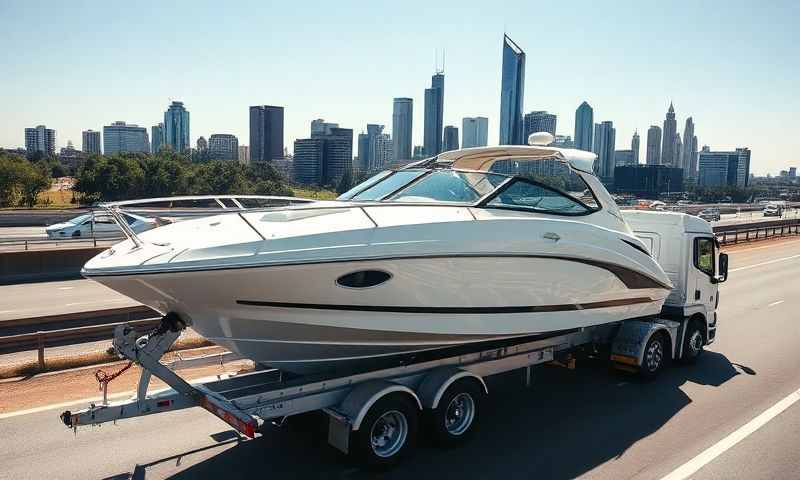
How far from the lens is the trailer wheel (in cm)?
642

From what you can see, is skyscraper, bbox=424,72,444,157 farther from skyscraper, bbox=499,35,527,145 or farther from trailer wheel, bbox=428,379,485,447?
trailer wheel, bbox=428,379,485,447

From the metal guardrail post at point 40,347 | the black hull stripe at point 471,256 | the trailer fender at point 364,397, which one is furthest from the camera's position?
the metal guardrail post at point 40,347

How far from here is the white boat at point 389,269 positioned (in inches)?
205

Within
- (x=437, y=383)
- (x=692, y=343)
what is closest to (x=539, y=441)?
(x=437, y=383)

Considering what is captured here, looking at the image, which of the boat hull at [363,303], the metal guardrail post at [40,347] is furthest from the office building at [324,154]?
the boat hull at [363,303]

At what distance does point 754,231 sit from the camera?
130 feet

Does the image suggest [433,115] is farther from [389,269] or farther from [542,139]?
[389,269]

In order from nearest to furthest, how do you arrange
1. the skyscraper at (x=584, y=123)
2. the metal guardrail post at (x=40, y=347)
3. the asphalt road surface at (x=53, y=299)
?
1. the metal guardrail post at (x=40, y=347)
2. the asphalt road surface at (x=53, y=299)
3. the skyscraper at (x=584, y=123)

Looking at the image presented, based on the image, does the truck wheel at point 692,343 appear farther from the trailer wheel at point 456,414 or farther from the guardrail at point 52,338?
the guardrail at point 52,338

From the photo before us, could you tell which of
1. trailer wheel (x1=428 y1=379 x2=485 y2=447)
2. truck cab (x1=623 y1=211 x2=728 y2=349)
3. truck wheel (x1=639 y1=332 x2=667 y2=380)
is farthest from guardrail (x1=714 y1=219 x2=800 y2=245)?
trailer wheel (x1=428 y1=379 x2=485 y2=447)

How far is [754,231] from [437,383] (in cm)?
4048

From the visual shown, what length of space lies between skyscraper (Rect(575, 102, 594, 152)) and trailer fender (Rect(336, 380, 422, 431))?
14456 cm

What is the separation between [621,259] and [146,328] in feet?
25.0

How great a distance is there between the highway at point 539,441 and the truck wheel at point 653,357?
176 millimetres
